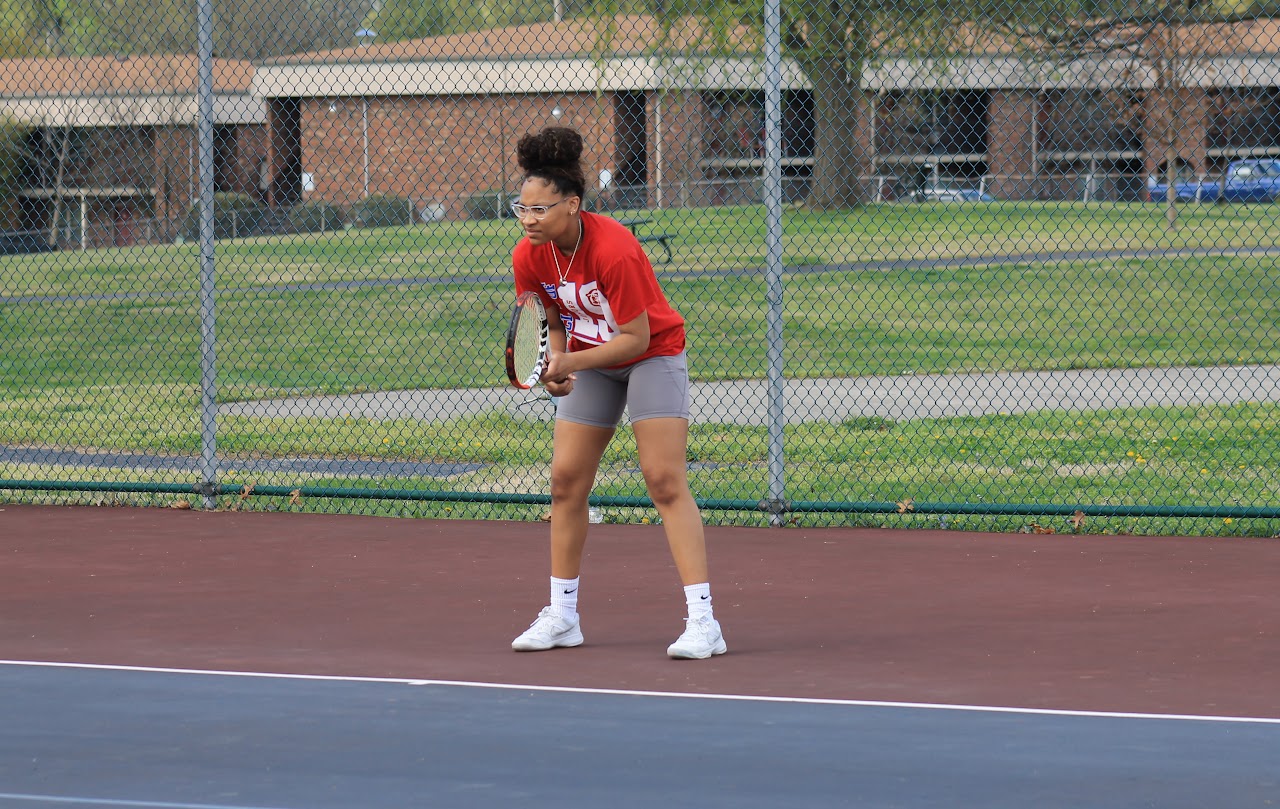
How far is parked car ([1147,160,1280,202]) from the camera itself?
14.7 meters

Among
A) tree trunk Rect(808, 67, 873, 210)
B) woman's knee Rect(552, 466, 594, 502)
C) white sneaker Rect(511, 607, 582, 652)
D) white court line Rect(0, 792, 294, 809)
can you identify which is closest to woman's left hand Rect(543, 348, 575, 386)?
woman's knee Rect(552, 466, 594, 502)

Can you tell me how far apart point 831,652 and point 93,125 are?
27.1 m

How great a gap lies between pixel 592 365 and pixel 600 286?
28 centimetres

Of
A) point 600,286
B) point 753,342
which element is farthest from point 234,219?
point 600,286

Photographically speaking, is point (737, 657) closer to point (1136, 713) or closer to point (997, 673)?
point (997, 673)

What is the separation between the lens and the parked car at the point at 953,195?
15461 mm

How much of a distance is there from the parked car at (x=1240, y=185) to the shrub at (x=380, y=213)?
7.44m

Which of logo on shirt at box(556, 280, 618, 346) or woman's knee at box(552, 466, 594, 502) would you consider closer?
logo on shirt at box(556, 280, 618, 346)

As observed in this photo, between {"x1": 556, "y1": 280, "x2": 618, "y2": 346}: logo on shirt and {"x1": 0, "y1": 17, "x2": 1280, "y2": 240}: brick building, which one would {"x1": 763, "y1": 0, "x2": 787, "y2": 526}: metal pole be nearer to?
{"x1": 556, "y1": 280, "x2": 618, "y2": 346}: logo on shirt

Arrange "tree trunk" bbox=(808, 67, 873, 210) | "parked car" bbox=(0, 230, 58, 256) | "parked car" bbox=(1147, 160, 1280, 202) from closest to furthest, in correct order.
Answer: "tree trunk" bbox=(808, 67, 873, 210), "parked car" bbox=(1147, 160, 1280, 202), "parked car" bbox=(0, 230, 58, 256)

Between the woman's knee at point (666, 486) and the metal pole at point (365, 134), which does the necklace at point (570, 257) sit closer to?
the woman's knee at point (666, 486)

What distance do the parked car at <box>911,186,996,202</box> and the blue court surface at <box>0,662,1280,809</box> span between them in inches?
400

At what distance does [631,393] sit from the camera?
250 inches

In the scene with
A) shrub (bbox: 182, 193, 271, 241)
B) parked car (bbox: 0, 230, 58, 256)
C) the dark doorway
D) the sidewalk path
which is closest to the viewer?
the sidewalk path
